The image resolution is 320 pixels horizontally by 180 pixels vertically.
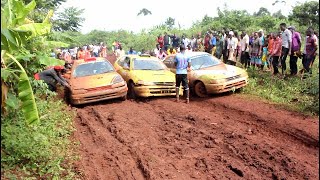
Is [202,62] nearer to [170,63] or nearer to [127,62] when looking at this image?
[170,63]

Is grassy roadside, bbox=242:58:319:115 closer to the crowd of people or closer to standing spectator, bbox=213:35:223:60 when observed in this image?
the crowd of people

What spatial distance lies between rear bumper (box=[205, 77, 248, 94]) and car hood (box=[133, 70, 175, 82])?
1.45 m

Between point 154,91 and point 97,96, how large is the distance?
1.91 meters

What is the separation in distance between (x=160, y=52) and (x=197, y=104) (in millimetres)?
12245

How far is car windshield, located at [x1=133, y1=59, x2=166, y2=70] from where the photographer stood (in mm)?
13438

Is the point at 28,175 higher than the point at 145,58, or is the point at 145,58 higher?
the point at 145,58

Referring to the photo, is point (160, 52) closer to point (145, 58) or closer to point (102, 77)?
point (145, 58)

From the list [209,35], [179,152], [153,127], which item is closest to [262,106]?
[153,127]

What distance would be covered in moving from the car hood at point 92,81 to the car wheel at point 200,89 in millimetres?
2812

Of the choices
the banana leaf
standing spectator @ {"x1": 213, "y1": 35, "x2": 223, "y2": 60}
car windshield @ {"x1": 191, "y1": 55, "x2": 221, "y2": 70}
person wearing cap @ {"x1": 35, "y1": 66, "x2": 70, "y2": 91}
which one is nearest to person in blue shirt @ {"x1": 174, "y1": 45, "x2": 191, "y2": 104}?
car windshield @ {"x1": 191, "y1": 55, "x2": 221, "y2": 70}

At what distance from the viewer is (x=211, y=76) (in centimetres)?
1212

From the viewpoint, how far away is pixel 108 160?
7.37 metres

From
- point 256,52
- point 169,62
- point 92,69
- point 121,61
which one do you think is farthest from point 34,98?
point 256,52

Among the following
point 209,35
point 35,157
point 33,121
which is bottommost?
point 35,157
